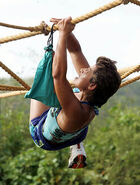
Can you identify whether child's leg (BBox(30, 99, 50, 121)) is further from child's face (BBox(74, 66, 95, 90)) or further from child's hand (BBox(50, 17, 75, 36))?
child's hand (BBox(50, 17, 75, 36))

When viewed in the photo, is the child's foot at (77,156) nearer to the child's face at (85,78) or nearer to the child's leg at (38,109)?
the child's leg at (38,109)

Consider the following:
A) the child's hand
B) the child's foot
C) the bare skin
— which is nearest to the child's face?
the bare skin

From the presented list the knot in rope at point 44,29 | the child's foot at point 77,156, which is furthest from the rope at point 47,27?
the child's foot at point 77,156

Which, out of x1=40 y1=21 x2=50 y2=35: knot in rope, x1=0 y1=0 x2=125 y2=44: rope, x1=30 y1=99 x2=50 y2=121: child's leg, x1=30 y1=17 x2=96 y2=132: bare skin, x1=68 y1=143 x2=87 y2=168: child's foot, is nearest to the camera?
x1=30 y1=17 x2=96 y2=132: bare skin

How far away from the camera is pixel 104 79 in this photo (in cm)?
171

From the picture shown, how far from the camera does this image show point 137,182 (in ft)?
14.7

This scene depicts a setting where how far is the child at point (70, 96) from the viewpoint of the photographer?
160cm

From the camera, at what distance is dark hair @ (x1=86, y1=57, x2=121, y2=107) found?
1.71 metres

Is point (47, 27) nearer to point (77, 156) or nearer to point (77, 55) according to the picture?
point (77, 55)

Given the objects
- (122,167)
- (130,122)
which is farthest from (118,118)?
(122,167)

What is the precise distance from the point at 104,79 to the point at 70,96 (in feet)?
0.61

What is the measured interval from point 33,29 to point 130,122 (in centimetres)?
347

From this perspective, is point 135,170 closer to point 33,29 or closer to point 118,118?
point 118,118

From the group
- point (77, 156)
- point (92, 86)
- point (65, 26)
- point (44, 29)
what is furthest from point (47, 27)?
point (77, 156)
